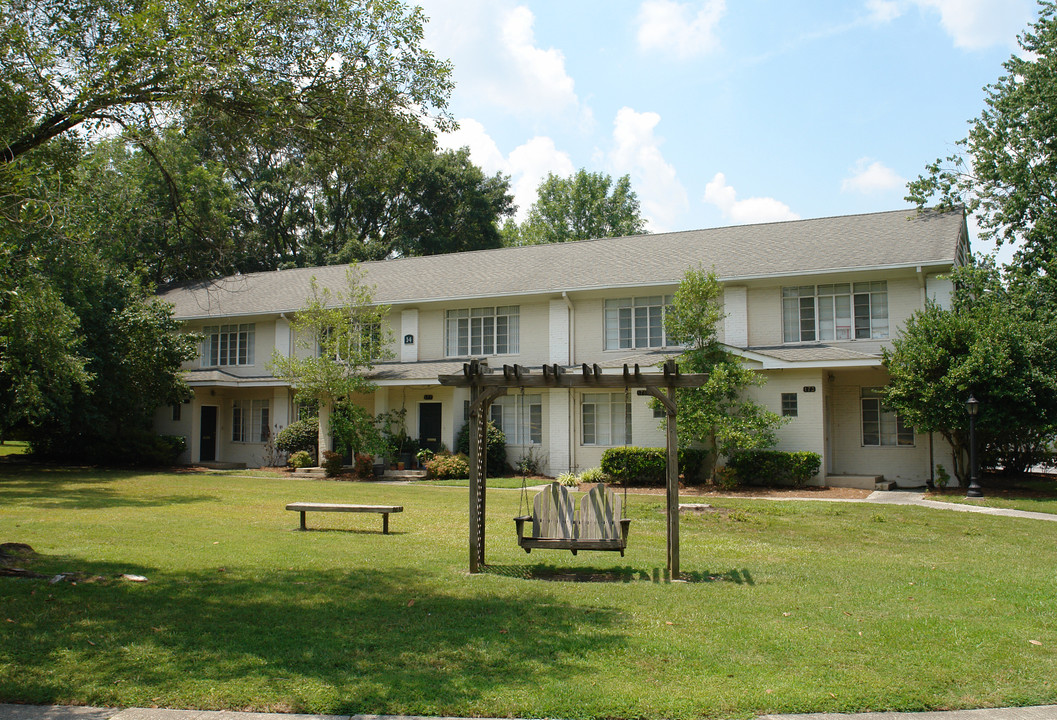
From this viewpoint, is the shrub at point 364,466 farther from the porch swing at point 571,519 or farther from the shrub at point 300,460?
the porch swing at point 571,519

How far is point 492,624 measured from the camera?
6.88m

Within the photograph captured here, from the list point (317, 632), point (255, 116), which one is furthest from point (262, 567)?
point (255, 116)

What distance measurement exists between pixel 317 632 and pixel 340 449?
803 inches

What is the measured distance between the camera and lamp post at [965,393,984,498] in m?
17.8

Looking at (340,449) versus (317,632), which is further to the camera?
(340,449)

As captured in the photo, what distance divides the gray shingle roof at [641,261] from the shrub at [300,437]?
4.53 m

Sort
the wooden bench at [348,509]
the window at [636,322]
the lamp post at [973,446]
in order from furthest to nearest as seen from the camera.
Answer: the window at [636,322], the lamp post at [973,446], the wooden bench at [348,509]

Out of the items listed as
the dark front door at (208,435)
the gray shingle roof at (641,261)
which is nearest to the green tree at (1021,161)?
the gray shingle roof at (641,261)

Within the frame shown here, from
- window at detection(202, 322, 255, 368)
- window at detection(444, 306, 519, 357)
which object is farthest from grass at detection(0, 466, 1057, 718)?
window at detection(202, 322, 255, 368)

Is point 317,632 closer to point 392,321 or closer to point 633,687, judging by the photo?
point 633,687

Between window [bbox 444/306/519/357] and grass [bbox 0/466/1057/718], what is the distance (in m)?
14.2

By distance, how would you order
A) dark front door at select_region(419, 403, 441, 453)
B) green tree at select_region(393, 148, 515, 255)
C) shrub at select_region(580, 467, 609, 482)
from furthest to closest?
1. green tree at select_region(393, 148, 515, 255)
2. dark front door at select_region(419, 403, 441, 453)
3. shrub at select_region(580, 467, 609, 482)

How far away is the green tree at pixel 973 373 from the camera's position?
1816 cm

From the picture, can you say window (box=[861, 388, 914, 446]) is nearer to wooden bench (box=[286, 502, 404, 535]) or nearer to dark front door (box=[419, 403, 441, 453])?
dark front door (box=[419, 403, 441, 453])
